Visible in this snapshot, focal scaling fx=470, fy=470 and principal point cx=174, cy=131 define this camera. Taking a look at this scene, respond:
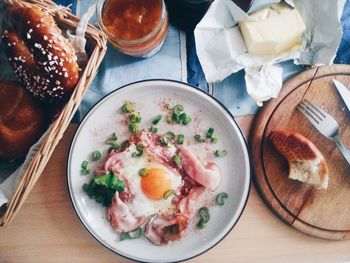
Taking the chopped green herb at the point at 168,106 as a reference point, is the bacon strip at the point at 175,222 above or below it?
below

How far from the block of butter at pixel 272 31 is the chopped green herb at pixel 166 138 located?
0.32 meters

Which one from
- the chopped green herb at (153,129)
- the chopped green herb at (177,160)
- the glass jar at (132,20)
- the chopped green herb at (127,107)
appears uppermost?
the glass jar at (132,20)

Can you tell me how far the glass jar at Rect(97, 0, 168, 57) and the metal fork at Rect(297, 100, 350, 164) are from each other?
1.54 ft

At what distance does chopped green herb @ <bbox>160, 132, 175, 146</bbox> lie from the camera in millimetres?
1320

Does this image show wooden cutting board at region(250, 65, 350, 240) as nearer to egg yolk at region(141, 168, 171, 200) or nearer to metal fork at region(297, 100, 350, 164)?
metal fork at region(297, 100, 350, 164)

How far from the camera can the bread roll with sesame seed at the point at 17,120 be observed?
119cm

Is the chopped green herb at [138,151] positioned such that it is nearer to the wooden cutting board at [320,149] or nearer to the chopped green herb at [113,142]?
the chopped green herb at [113,142]

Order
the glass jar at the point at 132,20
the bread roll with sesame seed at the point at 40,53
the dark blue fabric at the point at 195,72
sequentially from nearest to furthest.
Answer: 1. the bread roll with sesame seed at the point at 40,53
2. the glass jar at the point at 132,20
3. the dark blue fabric at the point at 195,72

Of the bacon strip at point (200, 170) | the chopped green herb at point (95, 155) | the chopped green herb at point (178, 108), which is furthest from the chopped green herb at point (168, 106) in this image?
the chopped green herb at point (95, 155)

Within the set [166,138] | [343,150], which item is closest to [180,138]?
[166,138]

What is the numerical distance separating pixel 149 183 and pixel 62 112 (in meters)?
0.32

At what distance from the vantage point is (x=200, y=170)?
4.20 ft

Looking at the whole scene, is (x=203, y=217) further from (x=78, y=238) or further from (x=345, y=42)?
(x=345, y=42)

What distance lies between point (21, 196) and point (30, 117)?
199 mm
